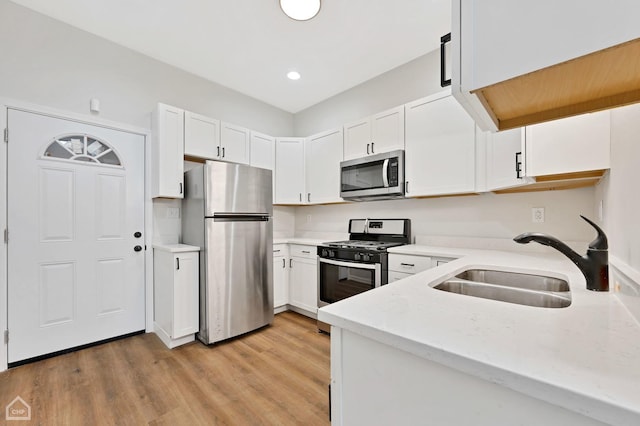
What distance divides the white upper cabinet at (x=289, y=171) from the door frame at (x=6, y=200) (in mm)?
1487

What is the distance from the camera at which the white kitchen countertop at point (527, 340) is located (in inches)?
16.7

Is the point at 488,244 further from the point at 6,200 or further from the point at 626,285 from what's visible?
the point at 6,200

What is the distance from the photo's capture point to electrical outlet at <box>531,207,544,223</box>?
7.07 feet

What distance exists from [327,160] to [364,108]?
0.79 metres

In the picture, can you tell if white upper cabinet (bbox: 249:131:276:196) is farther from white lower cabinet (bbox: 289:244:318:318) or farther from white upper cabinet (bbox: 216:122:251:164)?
white lower cabinet (bbox: 289:244:318:318)

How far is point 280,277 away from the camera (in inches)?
132

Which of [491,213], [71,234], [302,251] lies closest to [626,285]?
[491,213]

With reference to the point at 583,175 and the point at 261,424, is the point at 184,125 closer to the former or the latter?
the point at 261,424

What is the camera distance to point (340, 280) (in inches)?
109

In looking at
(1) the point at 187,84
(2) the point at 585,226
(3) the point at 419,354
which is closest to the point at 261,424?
(3) the point at 419,354

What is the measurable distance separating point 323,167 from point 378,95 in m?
1.08

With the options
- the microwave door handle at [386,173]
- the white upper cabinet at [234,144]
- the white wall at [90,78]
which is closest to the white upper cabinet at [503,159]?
the microwave door handle at [386,173]

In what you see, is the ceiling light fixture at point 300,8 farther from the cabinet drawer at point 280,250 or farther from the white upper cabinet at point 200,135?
the cabinet drawer at point 280,250

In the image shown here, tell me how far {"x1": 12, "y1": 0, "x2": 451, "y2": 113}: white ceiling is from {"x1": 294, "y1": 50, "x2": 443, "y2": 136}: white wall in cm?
11
